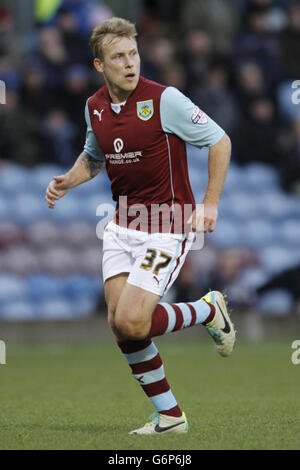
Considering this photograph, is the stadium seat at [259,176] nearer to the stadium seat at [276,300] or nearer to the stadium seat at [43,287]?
the stadium seat at [276,300]

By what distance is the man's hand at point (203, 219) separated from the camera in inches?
202

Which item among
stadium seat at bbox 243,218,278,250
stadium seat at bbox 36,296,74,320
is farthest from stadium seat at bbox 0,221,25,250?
stadium seat at bbox 243,218,278,250

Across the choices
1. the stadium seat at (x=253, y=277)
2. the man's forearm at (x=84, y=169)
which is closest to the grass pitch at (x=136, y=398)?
the stadium seat at (x=253, y=277)

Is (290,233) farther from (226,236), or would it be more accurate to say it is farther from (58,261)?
(58,261)

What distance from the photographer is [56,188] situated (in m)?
5.77

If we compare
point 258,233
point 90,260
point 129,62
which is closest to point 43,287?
point 90,260

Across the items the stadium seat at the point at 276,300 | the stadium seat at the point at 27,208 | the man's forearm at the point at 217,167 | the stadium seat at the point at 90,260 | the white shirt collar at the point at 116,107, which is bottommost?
the stadium seat at the point at 276,300

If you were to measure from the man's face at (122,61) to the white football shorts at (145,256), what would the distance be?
83cm

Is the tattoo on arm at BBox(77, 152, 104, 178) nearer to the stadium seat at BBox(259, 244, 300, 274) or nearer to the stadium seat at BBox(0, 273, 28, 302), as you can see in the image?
the stadium seat at BBox(0, 273, 28, 302)

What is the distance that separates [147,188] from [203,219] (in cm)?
49
